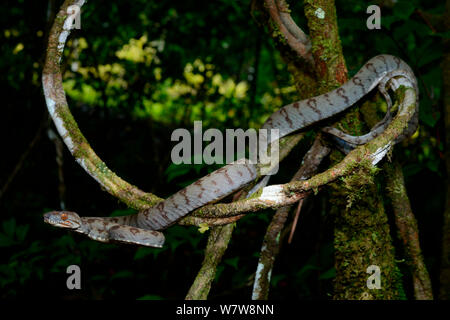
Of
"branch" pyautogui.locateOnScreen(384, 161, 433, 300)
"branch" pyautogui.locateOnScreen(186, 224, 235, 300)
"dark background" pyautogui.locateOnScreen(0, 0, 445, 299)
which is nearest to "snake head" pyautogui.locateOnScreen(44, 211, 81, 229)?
"branch" pyautogui.locateOnScreen(186, 224, 235, 300)

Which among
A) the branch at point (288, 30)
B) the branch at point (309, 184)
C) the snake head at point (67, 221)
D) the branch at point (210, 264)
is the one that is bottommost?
the branch at point (210, 264)

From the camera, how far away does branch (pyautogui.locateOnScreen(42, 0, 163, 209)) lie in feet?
7.92

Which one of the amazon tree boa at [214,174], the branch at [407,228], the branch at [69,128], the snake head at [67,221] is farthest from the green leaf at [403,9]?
the snake head at [67,221]

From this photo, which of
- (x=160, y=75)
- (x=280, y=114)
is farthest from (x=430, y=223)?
(x=160, y=75)

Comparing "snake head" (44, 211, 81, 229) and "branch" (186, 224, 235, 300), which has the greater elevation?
"snake head" (44, 211, 81, 229)

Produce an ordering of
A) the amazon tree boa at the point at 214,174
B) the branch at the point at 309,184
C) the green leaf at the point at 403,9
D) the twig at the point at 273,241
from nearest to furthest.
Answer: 1. the branch at the point at 309,184
2. the amazon tree boa at the point at 214,174
3. the twig at the point at 273,241
4. the green leaf at the point at 403,9

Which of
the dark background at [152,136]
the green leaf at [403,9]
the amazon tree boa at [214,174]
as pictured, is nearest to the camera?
the amazon tree boa at [214,174]

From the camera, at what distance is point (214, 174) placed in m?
2.44

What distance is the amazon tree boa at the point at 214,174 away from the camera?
2.34 m

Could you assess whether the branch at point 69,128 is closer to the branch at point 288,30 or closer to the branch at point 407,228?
the branch at point 288,30

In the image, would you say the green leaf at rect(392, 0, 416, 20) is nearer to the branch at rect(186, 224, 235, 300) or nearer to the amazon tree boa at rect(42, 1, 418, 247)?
the amazon tree boa at rect(42, 1, 418, 247)

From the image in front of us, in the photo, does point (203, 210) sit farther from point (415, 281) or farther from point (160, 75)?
point (160, 75)

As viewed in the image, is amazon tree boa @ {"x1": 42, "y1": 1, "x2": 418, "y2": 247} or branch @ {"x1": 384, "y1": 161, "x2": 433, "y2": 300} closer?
amazon tree boa @ {"x1": 42, "y1": 1, "x2": 418, "y2": 247}

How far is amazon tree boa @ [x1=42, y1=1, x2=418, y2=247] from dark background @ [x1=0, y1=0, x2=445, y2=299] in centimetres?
71
